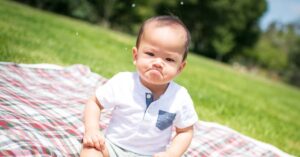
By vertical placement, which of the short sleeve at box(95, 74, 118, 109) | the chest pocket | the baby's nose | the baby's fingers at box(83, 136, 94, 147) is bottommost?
the baby's fingers at box(83, 136, 94, 147)

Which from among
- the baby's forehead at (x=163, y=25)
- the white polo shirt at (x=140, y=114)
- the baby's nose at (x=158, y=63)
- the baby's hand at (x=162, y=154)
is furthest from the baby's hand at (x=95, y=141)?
the baby's forehead at (x=163, y=25)

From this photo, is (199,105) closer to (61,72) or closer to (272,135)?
(272,135)

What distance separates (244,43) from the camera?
54.4m

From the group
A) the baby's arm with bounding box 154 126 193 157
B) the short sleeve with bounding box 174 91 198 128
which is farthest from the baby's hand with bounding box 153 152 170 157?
the short sleeve with bounding box 174 91 198 128

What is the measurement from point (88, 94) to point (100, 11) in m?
38.2

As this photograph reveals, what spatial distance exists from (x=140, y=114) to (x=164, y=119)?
17 centimetres

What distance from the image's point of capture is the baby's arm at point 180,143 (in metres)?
2.49

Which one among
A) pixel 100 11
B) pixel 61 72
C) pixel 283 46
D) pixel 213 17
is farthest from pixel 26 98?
pixel 283 46

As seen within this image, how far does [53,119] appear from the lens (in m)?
3.11

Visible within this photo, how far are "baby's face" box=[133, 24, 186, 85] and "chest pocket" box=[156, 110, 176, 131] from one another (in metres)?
0.22

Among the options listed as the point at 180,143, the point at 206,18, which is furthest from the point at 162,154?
the point at 206,18

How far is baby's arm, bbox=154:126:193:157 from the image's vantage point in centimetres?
249

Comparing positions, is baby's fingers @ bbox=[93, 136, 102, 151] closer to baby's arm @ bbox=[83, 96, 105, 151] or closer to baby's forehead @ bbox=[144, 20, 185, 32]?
baby's arm @ bbox=[83, 96, 105, 151]

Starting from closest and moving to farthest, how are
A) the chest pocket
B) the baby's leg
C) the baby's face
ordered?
the baby's leg → the baby's face → the chest pocket
